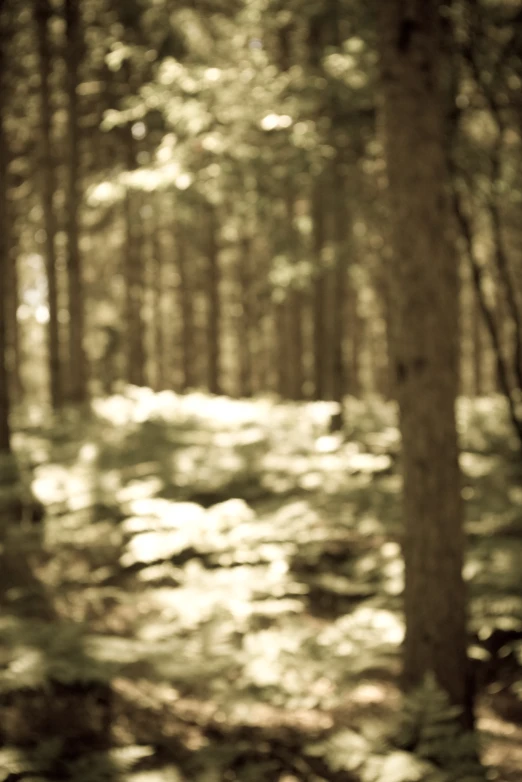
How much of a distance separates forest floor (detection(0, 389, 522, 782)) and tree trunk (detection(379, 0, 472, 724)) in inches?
38.3

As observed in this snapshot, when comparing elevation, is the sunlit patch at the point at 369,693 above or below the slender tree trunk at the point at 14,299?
below

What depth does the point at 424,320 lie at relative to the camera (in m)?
4.71

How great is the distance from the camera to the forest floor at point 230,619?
15.9ft

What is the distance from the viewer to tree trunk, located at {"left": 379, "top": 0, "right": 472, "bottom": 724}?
471 cm

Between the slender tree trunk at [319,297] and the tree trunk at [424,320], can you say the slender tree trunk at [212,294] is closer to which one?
the slender tree trunk at [319,297]

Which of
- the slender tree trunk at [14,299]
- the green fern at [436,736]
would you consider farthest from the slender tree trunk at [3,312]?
the green fern at [436,736]

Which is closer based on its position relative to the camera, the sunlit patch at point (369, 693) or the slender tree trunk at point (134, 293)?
the sunlit patch at point (369, 693)

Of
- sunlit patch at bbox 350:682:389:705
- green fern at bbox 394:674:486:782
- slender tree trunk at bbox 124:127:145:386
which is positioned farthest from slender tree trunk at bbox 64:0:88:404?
green fern at bbox 394:674:486:782

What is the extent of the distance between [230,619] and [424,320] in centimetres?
319

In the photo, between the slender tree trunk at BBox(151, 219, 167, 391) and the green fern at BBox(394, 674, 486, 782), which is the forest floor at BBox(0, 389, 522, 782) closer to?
the green fern at BBox(394, 674, 486, 782)

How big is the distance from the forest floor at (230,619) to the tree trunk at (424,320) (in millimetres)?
973

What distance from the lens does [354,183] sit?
30.4 ft

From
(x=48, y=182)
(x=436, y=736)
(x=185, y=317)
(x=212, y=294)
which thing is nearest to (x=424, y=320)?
(x=436, y=736)

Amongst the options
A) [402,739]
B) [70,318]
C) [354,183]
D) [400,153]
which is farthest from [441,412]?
[70,318]
